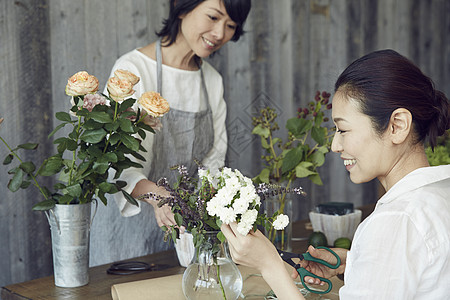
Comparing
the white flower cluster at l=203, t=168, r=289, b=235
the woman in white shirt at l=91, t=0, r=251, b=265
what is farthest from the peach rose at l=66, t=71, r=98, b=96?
the woman in white shirt at l=91, t=0, r=251, b=265

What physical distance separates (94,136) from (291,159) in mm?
688

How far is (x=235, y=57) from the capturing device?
3.02 m

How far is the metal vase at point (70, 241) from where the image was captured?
4.76ft

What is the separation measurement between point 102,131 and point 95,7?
1.21 metres

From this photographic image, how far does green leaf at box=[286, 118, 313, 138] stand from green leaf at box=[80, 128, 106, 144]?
69cm

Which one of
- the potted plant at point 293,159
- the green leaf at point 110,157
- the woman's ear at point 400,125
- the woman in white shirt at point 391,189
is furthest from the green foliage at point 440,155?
the green leaf at point 110,157

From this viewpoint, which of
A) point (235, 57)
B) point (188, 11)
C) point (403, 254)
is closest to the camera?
point (403, 254)

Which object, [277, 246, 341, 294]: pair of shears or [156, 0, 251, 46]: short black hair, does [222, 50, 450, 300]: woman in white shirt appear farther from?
[156, 0, 251, 46]: short black hair

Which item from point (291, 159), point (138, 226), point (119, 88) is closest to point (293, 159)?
point (291, 159)

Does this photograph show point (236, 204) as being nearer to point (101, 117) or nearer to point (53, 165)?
point (101, 117)

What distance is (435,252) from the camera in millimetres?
1036

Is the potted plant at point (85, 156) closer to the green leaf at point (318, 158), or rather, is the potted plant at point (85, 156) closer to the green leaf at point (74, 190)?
the green leaf at point (74, 190)

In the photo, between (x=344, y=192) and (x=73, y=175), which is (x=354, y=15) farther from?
(x=73, y=175)

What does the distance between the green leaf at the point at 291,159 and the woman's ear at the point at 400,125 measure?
62cm
